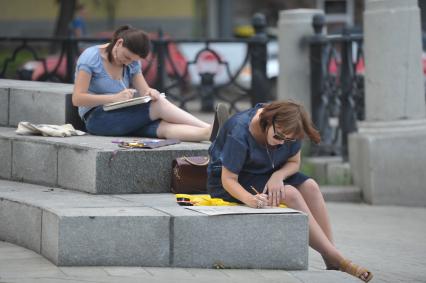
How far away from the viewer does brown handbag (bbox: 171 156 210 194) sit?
793 cm

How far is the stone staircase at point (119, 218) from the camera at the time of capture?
22.5ft

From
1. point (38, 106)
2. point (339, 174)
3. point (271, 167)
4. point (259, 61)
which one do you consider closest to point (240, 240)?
point (271, 167)

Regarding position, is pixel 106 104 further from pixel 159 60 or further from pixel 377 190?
pixel 159 60

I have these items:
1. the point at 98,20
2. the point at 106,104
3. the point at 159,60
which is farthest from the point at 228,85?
the point at 98,20

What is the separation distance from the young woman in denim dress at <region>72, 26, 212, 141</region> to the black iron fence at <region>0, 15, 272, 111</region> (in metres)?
5.78

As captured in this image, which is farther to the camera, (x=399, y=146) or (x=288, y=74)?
(x=288, y=74)

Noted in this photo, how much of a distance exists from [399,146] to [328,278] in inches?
194

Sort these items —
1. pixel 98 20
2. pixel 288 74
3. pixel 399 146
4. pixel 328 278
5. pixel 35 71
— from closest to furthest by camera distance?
pixel 328 278 → pixel 399 146 → pixel 288 74 → pixel 35 71 → pixel 98 20

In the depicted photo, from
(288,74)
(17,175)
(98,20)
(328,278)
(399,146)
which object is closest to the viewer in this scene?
(328,278)

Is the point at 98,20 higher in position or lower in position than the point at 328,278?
higher

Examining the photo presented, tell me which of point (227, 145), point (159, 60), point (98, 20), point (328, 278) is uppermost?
point (98, 20)

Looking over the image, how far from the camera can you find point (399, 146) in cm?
1162

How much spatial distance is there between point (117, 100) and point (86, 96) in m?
0.23

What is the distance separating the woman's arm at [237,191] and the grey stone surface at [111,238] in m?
0.44
